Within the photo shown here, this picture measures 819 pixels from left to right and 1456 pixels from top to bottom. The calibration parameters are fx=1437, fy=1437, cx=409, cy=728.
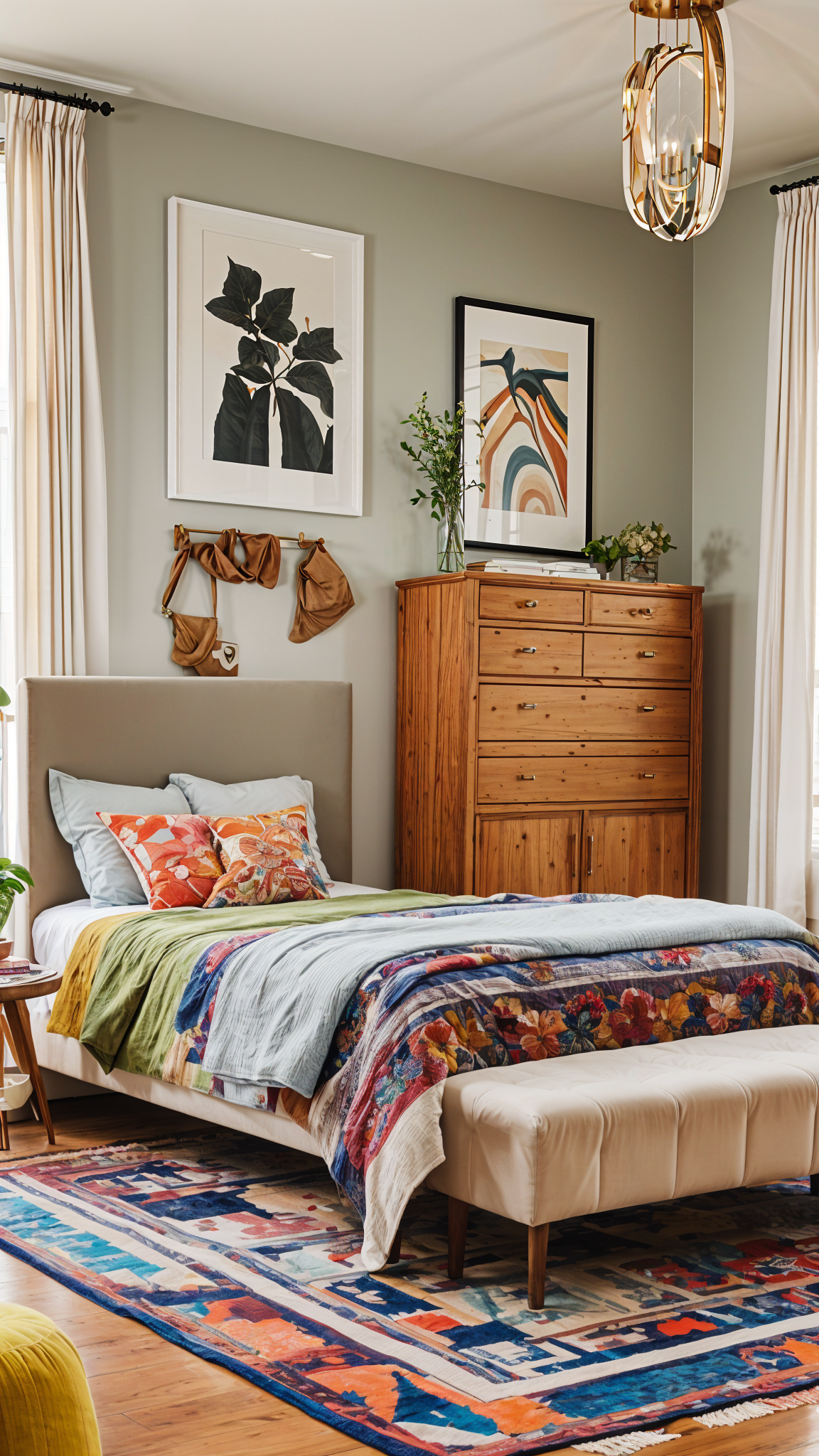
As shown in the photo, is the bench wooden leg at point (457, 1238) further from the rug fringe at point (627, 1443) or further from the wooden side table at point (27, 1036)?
the wooden side table at point (27, 1036)

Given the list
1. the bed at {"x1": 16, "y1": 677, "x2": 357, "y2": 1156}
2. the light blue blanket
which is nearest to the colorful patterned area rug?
the light blue blanket

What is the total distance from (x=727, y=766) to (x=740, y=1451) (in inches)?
152

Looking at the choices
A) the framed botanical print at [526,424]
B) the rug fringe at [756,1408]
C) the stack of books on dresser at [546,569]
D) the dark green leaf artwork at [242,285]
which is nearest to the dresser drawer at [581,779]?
the stack of books on dresser at [546,569]

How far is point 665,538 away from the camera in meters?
5.62

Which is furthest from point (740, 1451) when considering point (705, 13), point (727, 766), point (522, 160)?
point (522, 160)

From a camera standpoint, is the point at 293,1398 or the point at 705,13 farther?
the point at 705,13

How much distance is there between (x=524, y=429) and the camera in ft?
18.5

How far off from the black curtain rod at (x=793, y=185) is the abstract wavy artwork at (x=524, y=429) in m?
0.99

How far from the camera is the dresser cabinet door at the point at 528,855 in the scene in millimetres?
4934

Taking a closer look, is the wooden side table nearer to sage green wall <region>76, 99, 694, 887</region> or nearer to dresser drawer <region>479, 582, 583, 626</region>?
sage green wall <region>76, 99, 694, 887</region>

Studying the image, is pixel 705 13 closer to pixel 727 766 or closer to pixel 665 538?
pixel 665 538

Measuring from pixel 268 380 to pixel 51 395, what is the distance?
833mm

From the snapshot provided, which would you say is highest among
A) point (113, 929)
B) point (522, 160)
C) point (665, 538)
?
point (522, 160)

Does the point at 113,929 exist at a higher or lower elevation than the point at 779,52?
lower
